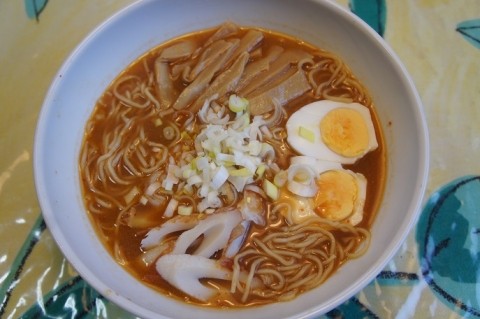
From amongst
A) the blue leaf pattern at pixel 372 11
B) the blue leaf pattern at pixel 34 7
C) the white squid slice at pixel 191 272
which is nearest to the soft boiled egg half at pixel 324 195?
the white squid slice at pixel 191 272

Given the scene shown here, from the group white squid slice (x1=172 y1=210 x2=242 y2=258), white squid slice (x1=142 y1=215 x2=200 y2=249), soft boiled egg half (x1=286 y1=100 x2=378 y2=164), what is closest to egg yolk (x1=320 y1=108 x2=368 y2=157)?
soft boiled egg half (x1=286 y1=100 x2=378 y2=164)

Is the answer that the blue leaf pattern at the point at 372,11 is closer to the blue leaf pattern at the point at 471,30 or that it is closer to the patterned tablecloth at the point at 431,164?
the patterned tablecloth at the point at 431,164

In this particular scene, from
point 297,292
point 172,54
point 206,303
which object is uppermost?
point 172,54

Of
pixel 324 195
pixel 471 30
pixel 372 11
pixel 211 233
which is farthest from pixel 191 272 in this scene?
pixel 471 30

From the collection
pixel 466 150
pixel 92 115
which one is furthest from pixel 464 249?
pixel 92 115

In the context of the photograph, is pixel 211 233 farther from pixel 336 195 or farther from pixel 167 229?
pixel 336 195

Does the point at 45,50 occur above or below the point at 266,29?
below

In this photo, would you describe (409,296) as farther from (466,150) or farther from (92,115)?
(92,115)
